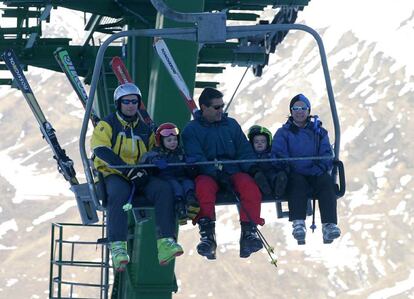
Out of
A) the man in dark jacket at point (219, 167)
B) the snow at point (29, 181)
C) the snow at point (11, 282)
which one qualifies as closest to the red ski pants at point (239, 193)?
the man in dark jacket at point (219, 167)

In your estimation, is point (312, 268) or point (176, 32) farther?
point (312, 268)

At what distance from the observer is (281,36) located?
1722cm

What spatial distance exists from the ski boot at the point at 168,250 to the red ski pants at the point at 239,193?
1.30ft

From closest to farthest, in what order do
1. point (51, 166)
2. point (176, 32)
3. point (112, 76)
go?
1. point (176, 32)
2. point (112, 76)
3. point (51, 166)

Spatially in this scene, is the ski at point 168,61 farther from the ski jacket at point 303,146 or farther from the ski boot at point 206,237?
the ski boot at point 206,237

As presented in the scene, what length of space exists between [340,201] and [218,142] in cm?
15128

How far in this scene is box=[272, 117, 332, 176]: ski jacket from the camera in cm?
959

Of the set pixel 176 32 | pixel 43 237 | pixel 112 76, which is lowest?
pixel 176 32

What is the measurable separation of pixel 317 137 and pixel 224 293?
13675cm

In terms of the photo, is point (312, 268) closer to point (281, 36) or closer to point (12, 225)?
point (12, 225)

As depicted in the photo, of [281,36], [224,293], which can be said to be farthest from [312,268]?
[281,36]

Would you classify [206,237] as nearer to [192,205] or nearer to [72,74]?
[192,205]

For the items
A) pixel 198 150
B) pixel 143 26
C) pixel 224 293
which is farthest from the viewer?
pixel 224 293

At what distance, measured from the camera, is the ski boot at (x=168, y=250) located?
29.3ft
